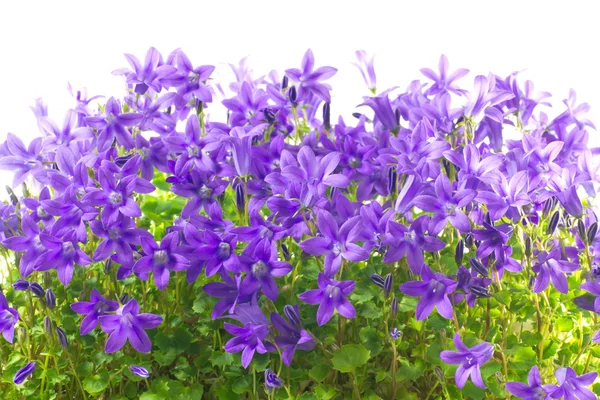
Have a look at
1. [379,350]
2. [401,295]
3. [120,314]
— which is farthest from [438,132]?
[120,314]

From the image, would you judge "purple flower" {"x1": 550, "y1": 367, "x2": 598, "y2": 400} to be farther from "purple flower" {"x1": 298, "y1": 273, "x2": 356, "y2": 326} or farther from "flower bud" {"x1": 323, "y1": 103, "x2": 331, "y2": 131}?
"flower bud" {"x1": 323, "y1": 103, "x2": 331, "y2": 131}

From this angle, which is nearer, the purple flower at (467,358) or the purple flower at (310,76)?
the purple flower at (467,358)

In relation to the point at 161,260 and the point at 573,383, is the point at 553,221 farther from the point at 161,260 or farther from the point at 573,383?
the point at 161,260

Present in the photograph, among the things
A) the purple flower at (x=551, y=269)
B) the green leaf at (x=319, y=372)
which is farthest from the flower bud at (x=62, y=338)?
the purple flower at (x=551, y=269)

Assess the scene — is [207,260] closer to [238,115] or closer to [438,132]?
[238,115]

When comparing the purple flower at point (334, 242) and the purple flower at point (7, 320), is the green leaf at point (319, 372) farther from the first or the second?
the purple flower at point (7, 320)
